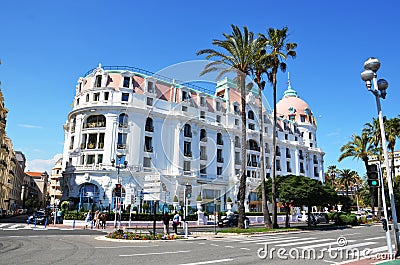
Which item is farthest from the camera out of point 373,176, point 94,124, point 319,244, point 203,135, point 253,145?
point 253,145

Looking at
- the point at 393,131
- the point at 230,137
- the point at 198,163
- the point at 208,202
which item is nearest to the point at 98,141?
the point at 198,163

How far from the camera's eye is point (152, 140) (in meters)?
46.6

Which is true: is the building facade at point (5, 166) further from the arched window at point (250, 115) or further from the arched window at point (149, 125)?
the arched window at point (250, 115)

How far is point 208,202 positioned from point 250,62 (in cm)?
2715

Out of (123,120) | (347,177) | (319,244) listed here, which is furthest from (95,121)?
(347,177)

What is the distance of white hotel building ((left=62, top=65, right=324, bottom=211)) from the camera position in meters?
42.2

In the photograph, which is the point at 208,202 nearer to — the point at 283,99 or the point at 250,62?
the point at 250,62

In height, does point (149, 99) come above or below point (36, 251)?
above

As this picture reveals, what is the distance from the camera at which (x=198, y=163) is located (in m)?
50.4

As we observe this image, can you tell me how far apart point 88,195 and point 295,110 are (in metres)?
52.3

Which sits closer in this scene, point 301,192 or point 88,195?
point 301,192

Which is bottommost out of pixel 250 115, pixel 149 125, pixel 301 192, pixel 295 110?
pixel 301 192

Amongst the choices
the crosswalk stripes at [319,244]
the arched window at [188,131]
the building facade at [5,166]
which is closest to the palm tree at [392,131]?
the arched window at [188,131]

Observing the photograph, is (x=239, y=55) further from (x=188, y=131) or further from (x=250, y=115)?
(x=250, y=115)
